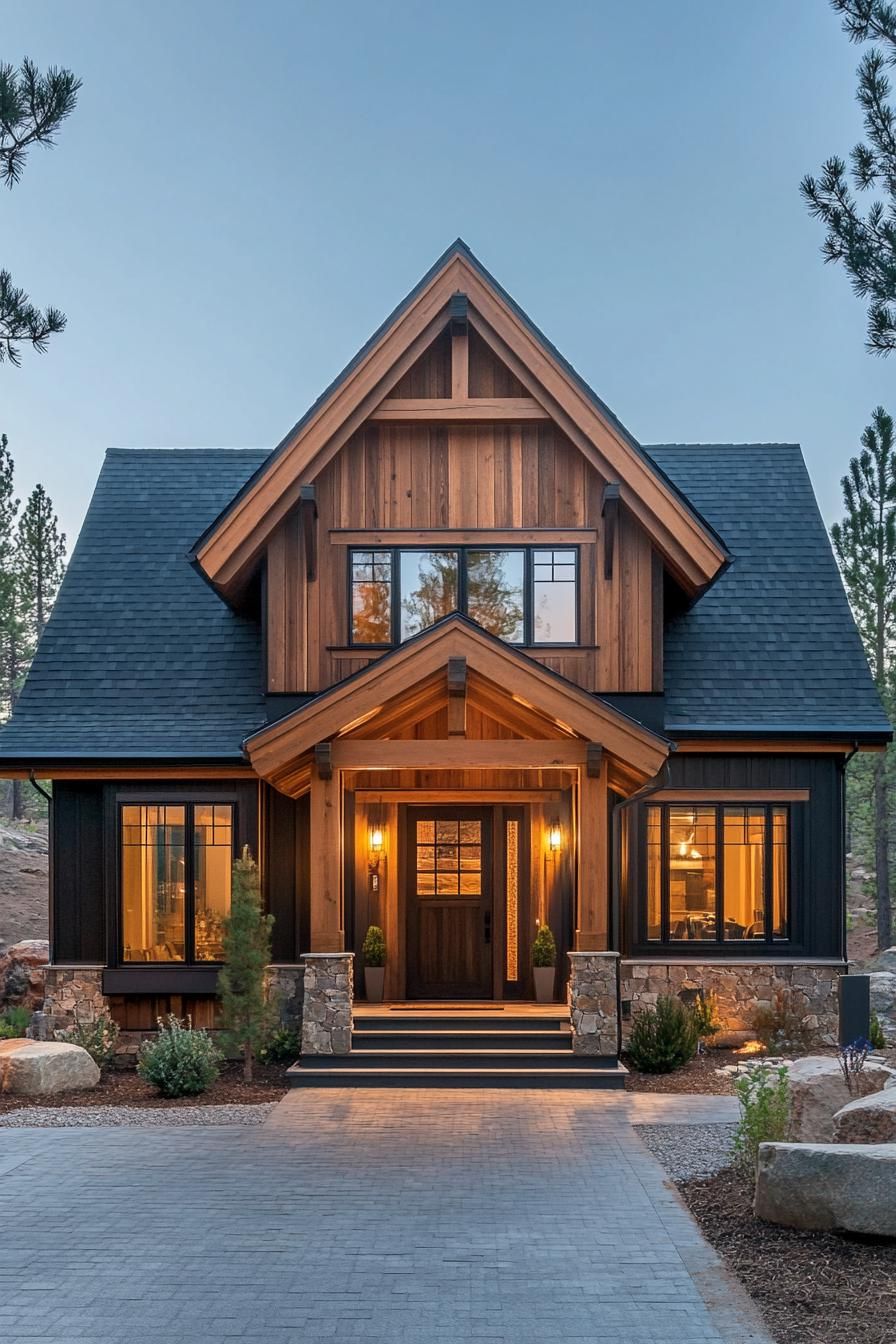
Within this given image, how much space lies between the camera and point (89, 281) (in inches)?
2336

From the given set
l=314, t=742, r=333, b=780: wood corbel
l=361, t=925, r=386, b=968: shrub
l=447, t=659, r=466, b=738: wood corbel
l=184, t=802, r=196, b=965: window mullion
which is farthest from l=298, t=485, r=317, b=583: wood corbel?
l=361, t=925, r=386, b=968: shrub

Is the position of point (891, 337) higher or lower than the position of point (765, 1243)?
higher

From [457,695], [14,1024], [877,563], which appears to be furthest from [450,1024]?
[877,563]

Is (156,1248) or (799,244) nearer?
(156,1248)

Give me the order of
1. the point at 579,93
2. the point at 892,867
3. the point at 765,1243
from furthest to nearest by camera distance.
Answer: the point at 579,93, the point at 892,867, the point at 765,1243

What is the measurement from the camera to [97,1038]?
39.9 ft

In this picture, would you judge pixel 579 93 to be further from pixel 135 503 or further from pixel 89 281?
pixel 135 503

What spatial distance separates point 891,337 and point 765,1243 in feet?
17.3

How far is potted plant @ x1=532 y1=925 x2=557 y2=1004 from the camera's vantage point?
13234mm

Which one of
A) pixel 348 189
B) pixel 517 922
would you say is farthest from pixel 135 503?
pixel 348 189

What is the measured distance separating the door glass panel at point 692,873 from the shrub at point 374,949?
3288mm

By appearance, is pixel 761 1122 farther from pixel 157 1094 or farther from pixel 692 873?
pixel 157 1094

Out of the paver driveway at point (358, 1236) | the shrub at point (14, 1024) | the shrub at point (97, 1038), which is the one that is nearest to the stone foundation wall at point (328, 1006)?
the paver driveway at point (358, 1236)

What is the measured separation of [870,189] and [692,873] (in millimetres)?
8182
